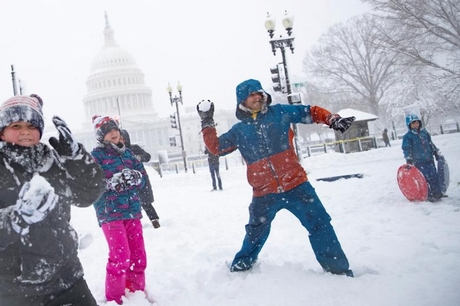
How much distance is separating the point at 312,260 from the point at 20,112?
119 inches

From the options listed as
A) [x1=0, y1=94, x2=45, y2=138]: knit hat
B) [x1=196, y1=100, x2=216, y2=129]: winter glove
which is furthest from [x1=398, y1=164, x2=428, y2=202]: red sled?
[x1=0, y1=94, x2=45, y2=138]: knit hat

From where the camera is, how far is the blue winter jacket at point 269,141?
10.6ft

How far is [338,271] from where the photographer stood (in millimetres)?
3090

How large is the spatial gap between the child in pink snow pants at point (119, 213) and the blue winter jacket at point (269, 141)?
86cm

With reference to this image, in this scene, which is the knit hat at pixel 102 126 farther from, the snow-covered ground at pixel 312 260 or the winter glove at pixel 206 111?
the snow-covered ground at pixel 312 260

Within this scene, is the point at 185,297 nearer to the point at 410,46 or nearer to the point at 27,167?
the point at 27,167

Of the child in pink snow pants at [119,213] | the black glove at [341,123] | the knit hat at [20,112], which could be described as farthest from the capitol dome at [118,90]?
the knit hat at [20,112]

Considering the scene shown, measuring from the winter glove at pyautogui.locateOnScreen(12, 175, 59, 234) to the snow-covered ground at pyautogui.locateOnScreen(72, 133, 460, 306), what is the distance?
1660 millimetres

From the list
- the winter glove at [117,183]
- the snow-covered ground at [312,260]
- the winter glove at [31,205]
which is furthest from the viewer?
the winter glove at [117,183]

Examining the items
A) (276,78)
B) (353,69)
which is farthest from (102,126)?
(353,69)

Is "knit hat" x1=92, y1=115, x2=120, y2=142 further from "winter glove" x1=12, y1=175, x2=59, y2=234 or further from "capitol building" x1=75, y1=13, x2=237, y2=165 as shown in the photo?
"capitol building" x1=75, y1=13, x2=237, y2=165

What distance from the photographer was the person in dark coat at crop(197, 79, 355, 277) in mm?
3133

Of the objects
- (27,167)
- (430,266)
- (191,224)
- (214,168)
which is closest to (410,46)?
(214,168)

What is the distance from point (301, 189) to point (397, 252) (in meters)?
1.33
